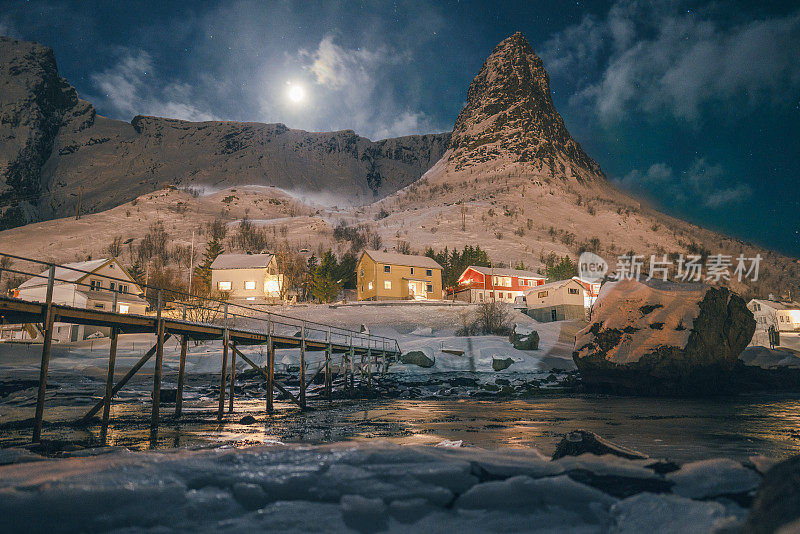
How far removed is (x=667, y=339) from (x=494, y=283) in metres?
50.3

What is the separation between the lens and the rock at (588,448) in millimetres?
4578

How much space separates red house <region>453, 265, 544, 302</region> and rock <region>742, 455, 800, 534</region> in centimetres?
6754

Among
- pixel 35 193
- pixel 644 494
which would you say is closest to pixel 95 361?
pixel 644 494

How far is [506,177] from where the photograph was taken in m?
167

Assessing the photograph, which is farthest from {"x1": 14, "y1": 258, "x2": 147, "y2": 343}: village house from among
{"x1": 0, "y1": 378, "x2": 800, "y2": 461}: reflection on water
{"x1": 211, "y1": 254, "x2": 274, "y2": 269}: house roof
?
{"x1": 0, "y1": 378, "x2": 800, "y2": 461}: reflection on water

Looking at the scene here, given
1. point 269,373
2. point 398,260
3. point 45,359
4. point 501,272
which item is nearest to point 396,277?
point 398,260

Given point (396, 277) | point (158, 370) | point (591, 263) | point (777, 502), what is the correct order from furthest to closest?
1. point (591, 263)
2. point (396, 277)
3. point (158, 370)
4. point (777, 502)

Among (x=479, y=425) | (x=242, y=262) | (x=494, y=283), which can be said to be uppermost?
(x=242, y=262)

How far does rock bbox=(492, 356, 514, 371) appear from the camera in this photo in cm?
3516

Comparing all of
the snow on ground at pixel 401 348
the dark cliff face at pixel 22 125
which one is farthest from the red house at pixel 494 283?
the dark cliff face at pixel 22 125

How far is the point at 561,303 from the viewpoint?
56469mm

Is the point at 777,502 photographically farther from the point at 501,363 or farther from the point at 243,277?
the point at 243,277

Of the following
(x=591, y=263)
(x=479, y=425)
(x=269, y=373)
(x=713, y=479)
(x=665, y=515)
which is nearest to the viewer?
(x=665, y=515)

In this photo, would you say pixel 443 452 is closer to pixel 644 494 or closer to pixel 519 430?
pixel 644 494
